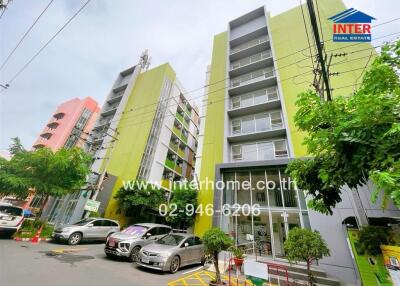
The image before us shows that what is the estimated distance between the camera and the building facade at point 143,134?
20047mm

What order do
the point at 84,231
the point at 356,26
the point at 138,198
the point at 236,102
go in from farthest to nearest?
the point at 236,102, the point at 138,198, the point at 84,231, the point at 356,26

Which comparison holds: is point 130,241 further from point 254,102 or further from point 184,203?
point 254,102

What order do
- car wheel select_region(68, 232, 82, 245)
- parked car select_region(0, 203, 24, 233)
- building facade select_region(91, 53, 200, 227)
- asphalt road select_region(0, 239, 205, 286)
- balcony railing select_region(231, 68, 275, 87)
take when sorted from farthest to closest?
building facade select_region(91, 53, 200, 227) → balcony railing select_region(231, 68, 275, 87) → car wheel select_region(68, 232, 82, 245) → parked car select_region(0, 203, 24, 233) → asphalt road select_region(0, 239, 205, 286)

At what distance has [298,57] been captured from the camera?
1683 cm

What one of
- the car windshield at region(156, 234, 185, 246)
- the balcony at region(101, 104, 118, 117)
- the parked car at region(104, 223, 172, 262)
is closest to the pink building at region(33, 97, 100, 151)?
the balcony at region(101, 104, 118, 117)

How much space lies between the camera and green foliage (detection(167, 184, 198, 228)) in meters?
13.8

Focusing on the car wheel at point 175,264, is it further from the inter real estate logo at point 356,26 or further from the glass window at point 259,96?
the glass window at point 259,96

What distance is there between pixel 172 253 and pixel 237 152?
1009 centimetres

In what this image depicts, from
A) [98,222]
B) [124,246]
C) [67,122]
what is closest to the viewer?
[124,246]

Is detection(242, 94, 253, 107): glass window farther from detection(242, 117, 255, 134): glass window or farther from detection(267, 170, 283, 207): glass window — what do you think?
detection(267, 170, 283, 207): glass window

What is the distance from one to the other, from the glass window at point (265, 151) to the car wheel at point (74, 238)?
12.9 metres

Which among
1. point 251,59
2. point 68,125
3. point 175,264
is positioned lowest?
point 175,264

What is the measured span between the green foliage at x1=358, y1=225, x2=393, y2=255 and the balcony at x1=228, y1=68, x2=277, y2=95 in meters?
14.6

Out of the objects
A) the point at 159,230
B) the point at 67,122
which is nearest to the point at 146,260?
the point at 159,230
